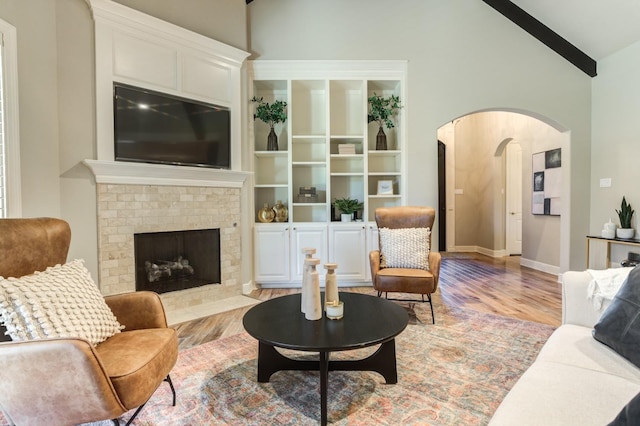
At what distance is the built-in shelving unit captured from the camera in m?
4.15

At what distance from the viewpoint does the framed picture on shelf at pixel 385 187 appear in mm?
4328

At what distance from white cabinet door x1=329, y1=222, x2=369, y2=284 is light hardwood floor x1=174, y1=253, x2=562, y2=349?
218mm

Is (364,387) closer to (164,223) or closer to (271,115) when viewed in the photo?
(164,223)

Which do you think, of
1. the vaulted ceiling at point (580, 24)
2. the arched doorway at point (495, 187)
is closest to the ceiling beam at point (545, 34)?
the vaulted ceiling at point (580, 24)

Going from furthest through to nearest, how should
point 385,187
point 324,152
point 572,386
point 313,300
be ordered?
1. point 324,152
2. point 385,187
3. point 313,300
4. point 572,386

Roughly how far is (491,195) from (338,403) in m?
6.10

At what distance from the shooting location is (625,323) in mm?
1325

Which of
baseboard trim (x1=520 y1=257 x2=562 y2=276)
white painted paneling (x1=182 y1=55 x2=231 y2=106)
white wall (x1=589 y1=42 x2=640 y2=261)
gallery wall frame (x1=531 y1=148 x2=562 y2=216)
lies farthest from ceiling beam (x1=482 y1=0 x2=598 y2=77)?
white painted paneling (x1=182 y1=55 x2=231 y2=106)

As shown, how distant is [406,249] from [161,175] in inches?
99.9

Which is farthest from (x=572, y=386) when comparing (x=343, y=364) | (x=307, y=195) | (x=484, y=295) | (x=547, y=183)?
(x=547, y=183)

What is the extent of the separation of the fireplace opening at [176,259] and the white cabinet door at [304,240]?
3.10 feet

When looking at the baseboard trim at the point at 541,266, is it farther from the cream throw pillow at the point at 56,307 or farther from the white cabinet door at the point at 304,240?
the cream throw pillow at the point at 56,307

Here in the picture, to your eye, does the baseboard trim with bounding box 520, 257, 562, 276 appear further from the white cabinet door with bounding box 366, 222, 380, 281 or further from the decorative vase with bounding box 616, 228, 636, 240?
the white cabinet door with bounding box 366, 222, 380, 281

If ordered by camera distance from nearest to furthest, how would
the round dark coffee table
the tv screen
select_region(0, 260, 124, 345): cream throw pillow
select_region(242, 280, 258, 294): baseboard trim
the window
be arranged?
select_region(0, 260, 124, 345): cream throw pillow → the round dark coffee table → the window → the tv screen → select_region(242, 280, 258, 294): baseboard trim
